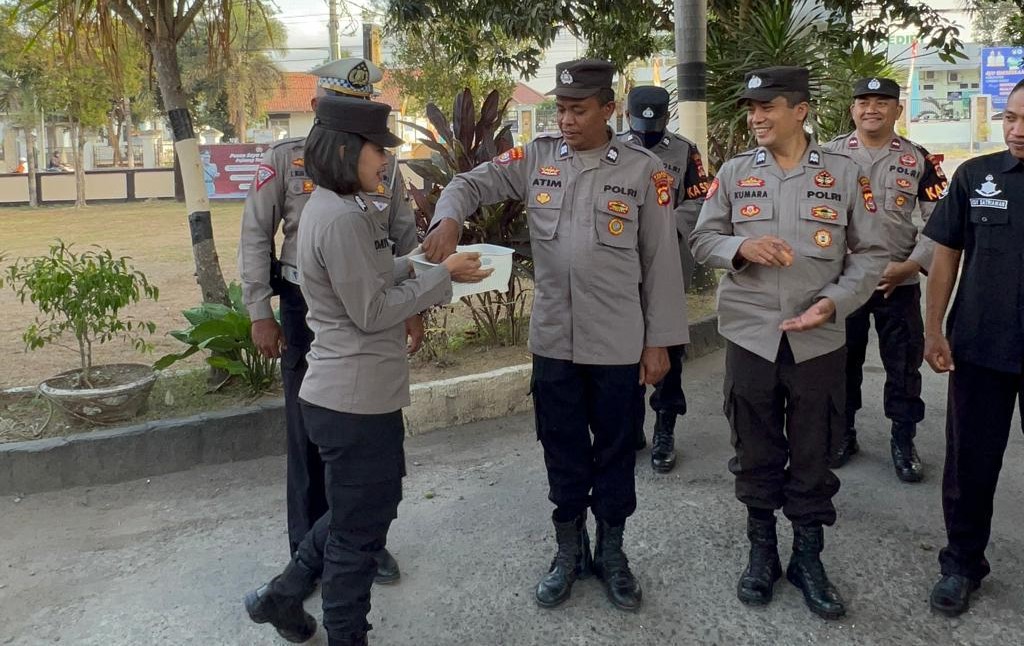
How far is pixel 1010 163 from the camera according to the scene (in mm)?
3031

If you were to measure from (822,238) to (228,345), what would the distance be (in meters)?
3.37

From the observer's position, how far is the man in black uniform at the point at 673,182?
4.64 meters

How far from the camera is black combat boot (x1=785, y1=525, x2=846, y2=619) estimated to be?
3.15 meters

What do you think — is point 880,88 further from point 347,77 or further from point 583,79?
point 347,77

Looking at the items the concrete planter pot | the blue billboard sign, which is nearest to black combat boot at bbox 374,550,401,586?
the concrete planter pot

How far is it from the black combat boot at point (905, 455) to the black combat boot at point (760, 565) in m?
1.36

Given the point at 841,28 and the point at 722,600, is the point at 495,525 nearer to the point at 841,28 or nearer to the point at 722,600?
the point at 722,600

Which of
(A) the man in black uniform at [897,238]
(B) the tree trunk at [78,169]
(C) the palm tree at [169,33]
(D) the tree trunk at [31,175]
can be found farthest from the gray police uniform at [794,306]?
(D) the tree trunk at [31,175]

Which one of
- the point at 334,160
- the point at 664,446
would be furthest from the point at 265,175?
the point at 664,446

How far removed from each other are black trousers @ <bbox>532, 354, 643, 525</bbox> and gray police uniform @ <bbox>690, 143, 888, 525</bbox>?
41 cm

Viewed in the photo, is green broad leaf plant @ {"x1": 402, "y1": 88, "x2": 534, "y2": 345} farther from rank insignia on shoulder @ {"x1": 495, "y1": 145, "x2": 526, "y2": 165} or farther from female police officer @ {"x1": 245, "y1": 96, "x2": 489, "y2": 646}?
female police officer @ {"x1": 245, "y1": 96, "x2": 489, "y2": 646}

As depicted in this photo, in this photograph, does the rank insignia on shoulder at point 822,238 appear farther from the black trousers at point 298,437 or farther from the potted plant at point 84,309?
the potted plant at point 84,309

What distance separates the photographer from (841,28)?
871 cm

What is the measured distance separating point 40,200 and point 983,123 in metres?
36.2
